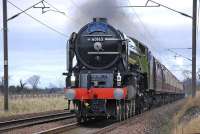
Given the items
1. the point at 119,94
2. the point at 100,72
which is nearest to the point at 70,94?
the point at 100,72

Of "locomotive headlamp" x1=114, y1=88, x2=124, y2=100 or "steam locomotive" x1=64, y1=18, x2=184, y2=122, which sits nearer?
"locomotive headlamp" x1=114, y1=88, x2=124, y2=100

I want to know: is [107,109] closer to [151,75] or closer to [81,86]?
[81,86]

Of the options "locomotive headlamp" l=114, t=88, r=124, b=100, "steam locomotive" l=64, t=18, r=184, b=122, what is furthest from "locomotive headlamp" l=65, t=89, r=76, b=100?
"locomotive headlamp" l=114, t=88, r=124, b=100

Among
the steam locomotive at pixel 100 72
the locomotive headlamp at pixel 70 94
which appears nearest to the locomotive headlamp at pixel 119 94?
the steam locomotive at pixel 100 72

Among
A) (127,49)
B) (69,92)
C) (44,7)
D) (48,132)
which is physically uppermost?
(44,7)

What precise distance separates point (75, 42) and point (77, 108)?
2793mm

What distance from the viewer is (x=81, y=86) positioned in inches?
795

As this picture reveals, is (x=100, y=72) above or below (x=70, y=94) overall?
above

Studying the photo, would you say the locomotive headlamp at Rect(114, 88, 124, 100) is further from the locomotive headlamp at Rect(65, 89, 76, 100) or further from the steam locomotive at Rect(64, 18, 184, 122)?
the locomotive headlamp at Rect(65, 89, 76, 100)

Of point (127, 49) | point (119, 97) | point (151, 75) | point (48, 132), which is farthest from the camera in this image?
point (151, 75)

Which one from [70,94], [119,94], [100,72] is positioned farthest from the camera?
[100,72]

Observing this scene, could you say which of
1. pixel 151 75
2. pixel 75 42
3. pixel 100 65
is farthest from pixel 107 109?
pixel 151 75

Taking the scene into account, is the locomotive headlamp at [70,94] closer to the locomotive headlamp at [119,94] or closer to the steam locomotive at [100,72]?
the steam locomotive at [100,72]

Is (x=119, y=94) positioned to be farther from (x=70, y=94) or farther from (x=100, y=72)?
(x=70, y=94)
